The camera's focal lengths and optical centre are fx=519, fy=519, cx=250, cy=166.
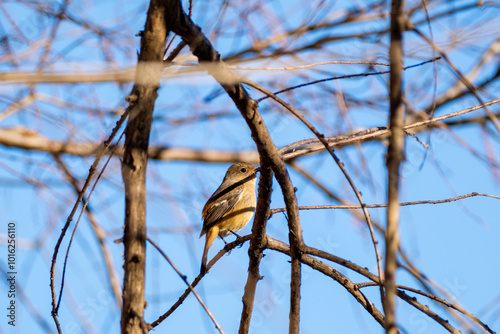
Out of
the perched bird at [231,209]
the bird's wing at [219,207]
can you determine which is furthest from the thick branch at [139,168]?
the bird's wing at [219,207]

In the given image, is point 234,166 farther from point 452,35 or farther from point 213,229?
point 452,35

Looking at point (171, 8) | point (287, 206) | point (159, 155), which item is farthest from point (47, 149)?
point (171, 8)

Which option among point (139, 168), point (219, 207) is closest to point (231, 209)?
point (219, 207)

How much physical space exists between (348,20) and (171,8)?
3.18 meters

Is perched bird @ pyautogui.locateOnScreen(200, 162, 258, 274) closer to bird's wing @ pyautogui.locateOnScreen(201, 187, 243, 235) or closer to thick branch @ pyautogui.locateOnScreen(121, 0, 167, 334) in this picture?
bird's wing @ pyautogui.locateOnScreen(201, 187, 243, 235)

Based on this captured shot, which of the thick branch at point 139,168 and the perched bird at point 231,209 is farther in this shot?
the perched bird at point 231,209

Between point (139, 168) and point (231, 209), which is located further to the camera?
point (231, 209)

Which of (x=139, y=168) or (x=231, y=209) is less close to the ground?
(x=231, y=209)

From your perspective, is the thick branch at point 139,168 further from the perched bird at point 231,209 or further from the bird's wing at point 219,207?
the bird's wing at point 219,207

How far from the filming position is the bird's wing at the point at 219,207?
450cm

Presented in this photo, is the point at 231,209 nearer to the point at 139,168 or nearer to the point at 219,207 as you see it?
the point at 219,207

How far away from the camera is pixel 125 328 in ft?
4.65

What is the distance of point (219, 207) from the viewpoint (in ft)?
15.1

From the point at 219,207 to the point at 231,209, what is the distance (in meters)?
0.12
